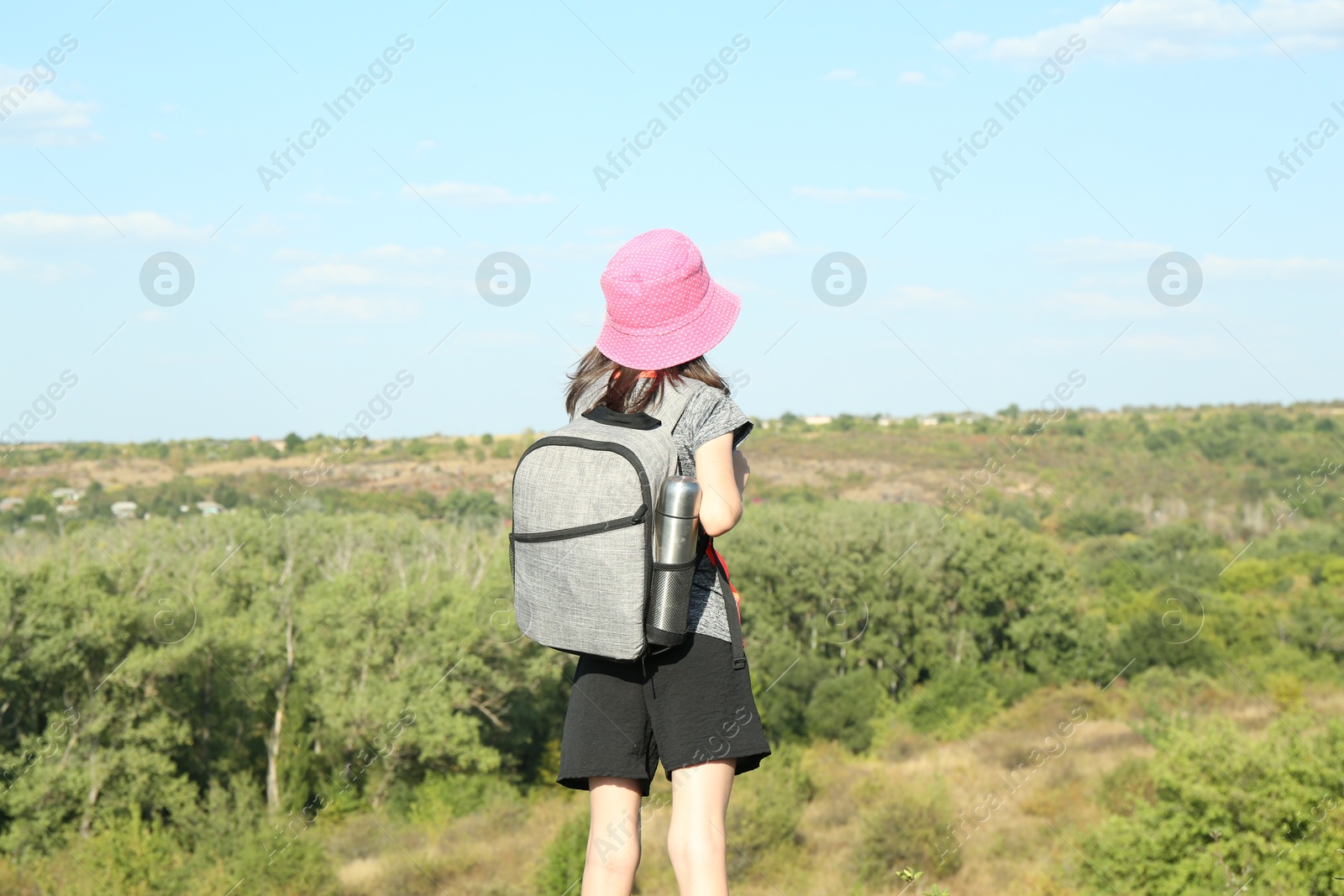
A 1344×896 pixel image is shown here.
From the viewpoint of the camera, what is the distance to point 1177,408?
132125 mm

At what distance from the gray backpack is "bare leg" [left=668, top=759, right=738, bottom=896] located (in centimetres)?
27

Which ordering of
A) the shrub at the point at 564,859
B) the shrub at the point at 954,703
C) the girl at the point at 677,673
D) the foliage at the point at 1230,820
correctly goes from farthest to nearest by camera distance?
the shrub at the point at 954,703 → the shrub at the point at 564,859 → the foliage at the point at 1230,820 → the girl at the point at 677,673

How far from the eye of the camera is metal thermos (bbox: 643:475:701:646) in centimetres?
246

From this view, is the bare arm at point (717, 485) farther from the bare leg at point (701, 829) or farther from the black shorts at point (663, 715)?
the bare leg at point (701, 829)

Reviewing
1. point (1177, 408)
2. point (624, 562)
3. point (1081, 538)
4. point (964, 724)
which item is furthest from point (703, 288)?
point (1177, 408)

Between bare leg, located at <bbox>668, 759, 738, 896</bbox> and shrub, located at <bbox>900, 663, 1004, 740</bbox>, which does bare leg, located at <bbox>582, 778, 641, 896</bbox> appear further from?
shrub, located at <bbox>900, 663, 1004, 740</bbox>

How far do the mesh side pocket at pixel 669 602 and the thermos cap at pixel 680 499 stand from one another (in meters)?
0.11

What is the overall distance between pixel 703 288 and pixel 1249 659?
63.7 meters

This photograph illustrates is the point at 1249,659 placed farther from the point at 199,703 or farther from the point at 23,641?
the point at 23,641

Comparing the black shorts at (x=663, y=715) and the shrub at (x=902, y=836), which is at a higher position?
the black shorts at (x=663, y=715)

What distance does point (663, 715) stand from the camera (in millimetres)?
2617

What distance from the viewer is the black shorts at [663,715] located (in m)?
2.59

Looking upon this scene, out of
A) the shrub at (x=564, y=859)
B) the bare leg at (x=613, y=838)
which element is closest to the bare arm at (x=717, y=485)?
the bare leg at (x=613, y=838)

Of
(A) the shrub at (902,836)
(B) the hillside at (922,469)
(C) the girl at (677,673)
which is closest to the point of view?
(C) the girl at (677,673)
